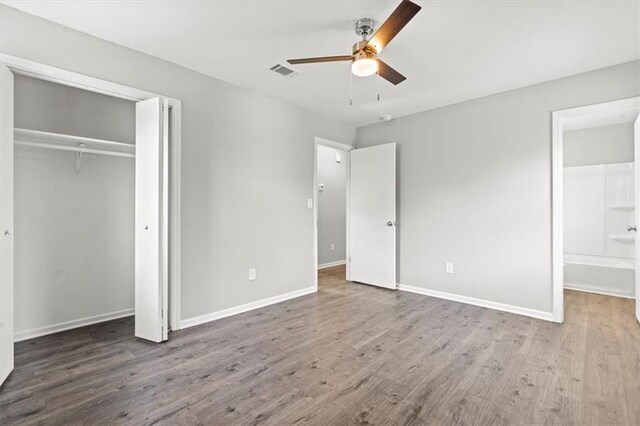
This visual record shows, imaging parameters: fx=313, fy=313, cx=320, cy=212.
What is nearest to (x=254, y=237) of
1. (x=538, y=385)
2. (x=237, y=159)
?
(x=237, y=159)

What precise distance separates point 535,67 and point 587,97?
0.66 meters

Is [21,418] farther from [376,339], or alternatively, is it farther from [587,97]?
[587,97]

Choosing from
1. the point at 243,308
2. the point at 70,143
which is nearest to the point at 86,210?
the point at 70,143

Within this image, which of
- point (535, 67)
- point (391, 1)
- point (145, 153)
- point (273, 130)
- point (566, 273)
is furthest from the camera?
point (566, 273)

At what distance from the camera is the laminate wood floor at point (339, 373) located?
1.79m

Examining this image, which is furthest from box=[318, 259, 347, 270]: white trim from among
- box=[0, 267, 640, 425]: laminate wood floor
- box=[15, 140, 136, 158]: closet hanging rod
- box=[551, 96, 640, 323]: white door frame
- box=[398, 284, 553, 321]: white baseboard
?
box=[15, 140, 136, 158]: closet hanging rod

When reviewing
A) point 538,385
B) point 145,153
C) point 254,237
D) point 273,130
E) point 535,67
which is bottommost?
point 538,385

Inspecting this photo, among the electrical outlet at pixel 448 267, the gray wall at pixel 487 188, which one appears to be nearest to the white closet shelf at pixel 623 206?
the gray wall at pixel 487 188

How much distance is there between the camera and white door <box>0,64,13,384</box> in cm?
201

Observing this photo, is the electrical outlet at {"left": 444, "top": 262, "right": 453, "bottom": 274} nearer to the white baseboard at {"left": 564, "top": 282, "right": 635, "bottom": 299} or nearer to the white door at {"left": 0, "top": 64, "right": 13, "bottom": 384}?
the white baseboard at {"left": 564, "top": 282, "right": 635, "bottom": 299}

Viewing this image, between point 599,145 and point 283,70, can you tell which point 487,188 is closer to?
point 599,145

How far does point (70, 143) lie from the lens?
289 cm

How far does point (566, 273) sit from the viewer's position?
4.75 metres

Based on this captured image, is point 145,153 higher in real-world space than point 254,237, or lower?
higher
